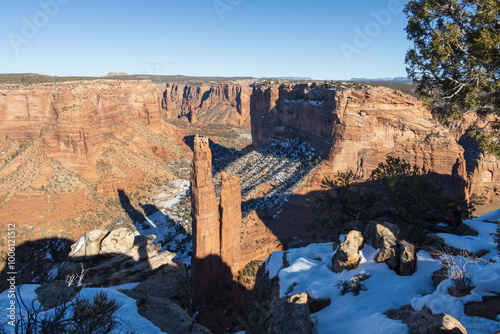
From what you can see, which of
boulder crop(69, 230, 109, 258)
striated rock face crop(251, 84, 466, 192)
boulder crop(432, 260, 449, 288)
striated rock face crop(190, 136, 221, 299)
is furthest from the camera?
striated rock face crop(251, 84, 466, 192)

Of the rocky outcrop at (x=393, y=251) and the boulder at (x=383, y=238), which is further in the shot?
the boulder at (x=383, y=238)

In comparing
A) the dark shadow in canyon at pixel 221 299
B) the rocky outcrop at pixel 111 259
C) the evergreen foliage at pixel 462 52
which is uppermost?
the evergreen foliage at pixel 462 52

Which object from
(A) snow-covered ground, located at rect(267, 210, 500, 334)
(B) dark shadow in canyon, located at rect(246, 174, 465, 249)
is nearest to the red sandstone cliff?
(B) dark shadow in canyon, located at rect(246, 174, 465, 249)

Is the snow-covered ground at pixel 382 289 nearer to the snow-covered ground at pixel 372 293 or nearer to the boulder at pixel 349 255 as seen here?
the snow-covered ground at pixel 372 293

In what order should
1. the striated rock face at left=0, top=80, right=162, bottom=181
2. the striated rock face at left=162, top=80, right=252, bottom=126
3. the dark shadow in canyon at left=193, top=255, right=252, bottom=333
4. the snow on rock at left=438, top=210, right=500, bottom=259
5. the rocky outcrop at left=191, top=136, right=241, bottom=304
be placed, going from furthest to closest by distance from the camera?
the striated rock face at left=162, top=80, right=252, bottom=126 → the striated rock face at left=0, top=80, right=162, bottom=181 → the dark shadow in canyon at left=193, top=255, right=252, bottom=333 → the rocky outcrop at left=191, top=136, right=241, bottom=304 → the snow on rock at left=438, top=210, right=500, bottom=259

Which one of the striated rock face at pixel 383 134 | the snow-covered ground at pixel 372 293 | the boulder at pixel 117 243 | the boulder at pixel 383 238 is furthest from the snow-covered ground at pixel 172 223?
the boulder at pixel 383 238

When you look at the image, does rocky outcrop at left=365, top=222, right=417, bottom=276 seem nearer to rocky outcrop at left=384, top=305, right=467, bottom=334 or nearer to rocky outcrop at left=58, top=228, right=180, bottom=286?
rocky outcrop at left=384, top=305, right=467, bottom=334

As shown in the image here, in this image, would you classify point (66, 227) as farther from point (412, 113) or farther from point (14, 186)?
point (412, 113)
